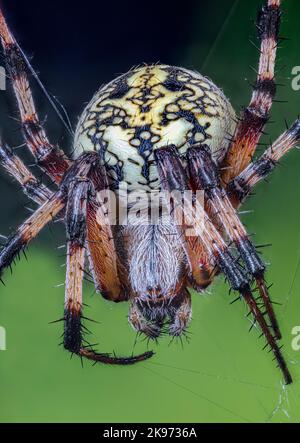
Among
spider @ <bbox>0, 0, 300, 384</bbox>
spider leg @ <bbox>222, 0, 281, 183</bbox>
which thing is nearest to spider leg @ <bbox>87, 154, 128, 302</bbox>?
spider @ <bbox>0, 0, 300, 384</bbox>

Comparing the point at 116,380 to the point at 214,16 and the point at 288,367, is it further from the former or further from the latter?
the point at 214,16

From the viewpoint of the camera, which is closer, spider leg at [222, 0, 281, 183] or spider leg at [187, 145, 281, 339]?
spider leg at [187, 145, 281, 339]

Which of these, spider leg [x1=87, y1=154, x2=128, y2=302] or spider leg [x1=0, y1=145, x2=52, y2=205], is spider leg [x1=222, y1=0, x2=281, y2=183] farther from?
spider leg [x1=0, y1=145, x2=52, y2=205]

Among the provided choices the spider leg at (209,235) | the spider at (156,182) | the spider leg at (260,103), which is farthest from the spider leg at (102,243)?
the spider leg at (260,103)

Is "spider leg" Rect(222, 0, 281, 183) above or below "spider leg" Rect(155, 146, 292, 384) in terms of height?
above

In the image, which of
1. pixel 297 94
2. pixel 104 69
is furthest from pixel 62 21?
pixel 297 94

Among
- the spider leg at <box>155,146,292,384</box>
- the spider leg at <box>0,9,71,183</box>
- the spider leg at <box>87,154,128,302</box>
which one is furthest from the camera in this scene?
the spider leg at <box>0,9,71,183</box>

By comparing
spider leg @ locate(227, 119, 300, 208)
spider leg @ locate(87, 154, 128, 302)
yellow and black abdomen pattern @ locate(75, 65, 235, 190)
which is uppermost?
yellow and black abdomen pattern @ locate(75, 65, 235, 190)

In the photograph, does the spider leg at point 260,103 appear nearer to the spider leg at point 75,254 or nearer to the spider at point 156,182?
the spider at point 156,182
